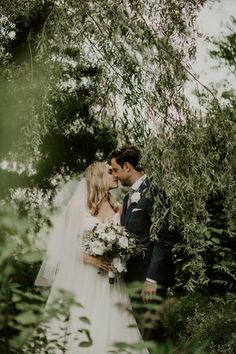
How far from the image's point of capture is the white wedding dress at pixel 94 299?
173 inches

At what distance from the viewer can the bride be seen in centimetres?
440

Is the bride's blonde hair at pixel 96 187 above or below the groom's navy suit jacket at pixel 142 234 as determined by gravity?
above

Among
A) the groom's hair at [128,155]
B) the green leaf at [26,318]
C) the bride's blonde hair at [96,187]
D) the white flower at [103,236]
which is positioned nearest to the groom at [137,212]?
the groom's hair at [128,155]

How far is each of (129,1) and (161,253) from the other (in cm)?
222

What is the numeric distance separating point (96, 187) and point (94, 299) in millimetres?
939

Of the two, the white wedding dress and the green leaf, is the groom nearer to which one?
the white wedding dress

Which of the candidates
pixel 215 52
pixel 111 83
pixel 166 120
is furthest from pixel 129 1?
pixel 215 52

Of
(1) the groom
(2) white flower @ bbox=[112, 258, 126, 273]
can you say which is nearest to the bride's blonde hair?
(1) the groom

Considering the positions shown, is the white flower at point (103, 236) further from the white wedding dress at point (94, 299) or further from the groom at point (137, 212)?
the groom at point (137, 212)

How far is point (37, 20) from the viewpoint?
22.8ft

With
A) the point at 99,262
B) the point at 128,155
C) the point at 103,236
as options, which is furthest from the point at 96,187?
the point at 99,262

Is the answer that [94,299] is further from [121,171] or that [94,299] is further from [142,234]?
[121,171]

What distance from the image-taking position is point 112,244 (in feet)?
13.9

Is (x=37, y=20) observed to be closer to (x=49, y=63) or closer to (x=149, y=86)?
(x=49, y=63)
